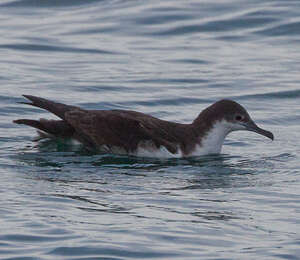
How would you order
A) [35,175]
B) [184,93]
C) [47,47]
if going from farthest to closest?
[47,47], [184,93], [35,175]

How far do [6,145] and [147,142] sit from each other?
1.65 m

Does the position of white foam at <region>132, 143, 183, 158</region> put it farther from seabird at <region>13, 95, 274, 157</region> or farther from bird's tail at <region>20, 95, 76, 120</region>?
bird's tail at <region>20, 95, 76, 120</region>

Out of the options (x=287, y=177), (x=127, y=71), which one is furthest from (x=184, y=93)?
(x=287, y=177)

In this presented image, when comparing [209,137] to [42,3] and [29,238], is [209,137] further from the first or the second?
[42,3]

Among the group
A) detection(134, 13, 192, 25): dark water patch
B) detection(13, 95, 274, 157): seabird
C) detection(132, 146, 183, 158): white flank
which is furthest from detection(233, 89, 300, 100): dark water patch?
detection(134, 13, 192, 25): dark water patch

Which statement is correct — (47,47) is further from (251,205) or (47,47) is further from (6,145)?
(251,205)

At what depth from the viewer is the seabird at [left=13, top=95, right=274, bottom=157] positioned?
12445 mm

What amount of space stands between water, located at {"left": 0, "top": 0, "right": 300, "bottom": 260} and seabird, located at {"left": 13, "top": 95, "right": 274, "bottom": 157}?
0.18 meters

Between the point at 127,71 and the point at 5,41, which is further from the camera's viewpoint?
the point at 5,41

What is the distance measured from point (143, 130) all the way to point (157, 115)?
2.63 meters

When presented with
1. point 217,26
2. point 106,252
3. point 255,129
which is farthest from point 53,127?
point 217,26

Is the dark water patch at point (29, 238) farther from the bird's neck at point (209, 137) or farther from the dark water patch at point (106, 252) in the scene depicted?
the bird's neck at point (209, 137)

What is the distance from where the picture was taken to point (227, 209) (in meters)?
10.1

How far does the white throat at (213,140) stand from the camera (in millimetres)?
12773
